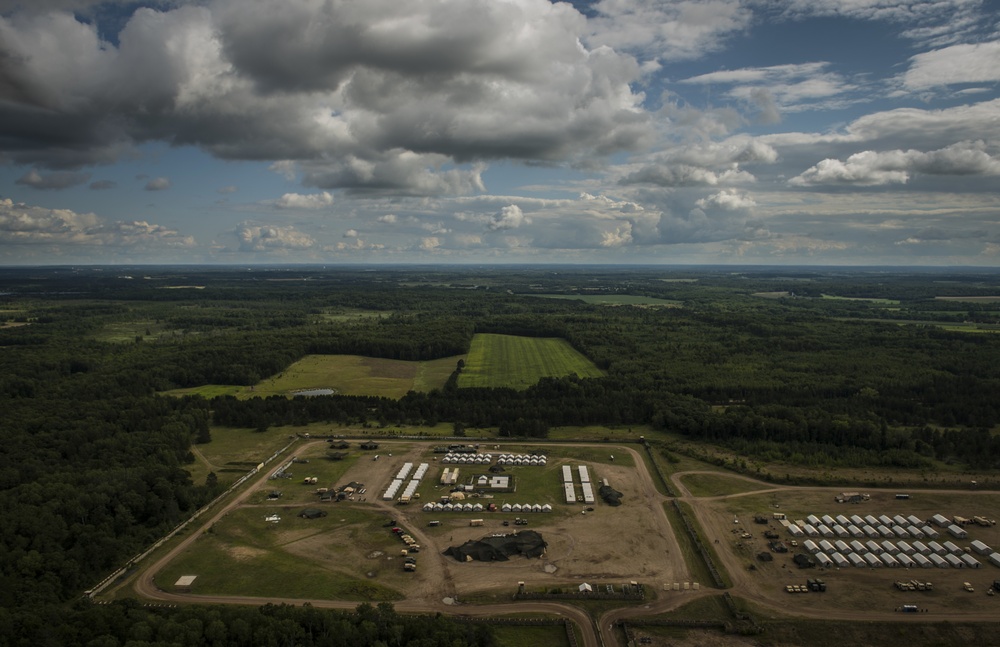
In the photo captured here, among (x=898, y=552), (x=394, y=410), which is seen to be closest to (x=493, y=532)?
(x=898, y=552)

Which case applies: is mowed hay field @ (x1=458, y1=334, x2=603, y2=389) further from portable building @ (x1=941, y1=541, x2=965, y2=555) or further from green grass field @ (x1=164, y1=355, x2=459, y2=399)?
portable building @ (x1=941, y1=541, x2=965, y2=555)

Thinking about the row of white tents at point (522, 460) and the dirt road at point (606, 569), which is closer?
the dirt road at point (606, 569)

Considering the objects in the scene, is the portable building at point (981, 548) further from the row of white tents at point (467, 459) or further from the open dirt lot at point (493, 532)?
the row of white tents at point (467, 459)

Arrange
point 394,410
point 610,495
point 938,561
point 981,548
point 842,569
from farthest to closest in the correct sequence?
point 394,410, point 610,495, point 981,548, point 938,561, point 842,569

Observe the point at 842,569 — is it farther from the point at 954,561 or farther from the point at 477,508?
the point at 477,508

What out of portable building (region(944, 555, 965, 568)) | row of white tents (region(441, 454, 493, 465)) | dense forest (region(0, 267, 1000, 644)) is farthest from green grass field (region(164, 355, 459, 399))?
portable building (region(944, 555, 965, 568))

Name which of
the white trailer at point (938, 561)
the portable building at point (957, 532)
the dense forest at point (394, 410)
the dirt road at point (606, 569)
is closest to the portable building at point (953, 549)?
the white trailer at point (938, 561)
